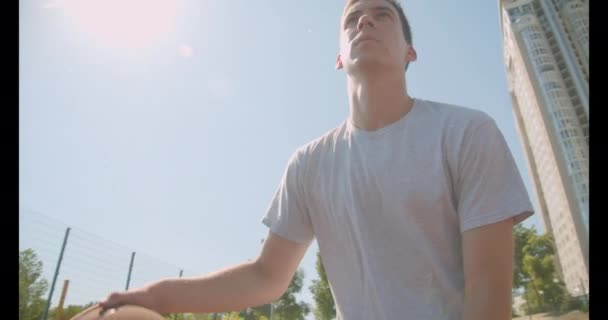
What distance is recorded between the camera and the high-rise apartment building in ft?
164

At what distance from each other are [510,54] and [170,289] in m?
80.0

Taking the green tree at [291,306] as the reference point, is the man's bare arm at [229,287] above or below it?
below

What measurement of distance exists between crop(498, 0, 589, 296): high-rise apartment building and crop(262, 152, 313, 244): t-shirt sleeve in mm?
54243

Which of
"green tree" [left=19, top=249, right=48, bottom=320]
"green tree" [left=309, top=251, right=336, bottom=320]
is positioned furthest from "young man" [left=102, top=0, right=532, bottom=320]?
"green tree" [left=309, top=251, right=336, bottom=320]

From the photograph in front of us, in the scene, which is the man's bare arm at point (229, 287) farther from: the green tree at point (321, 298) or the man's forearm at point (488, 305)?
the green tree at point (321, 298)

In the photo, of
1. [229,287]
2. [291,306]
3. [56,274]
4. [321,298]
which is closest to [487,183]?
[229,287]

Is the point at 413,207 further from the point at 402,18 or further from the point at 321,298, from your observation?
the point at 321,298

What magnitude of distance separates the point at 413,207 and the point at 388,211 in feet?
0.34

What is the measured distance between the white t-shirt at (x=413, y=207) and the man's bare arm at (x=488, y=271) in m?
0.05

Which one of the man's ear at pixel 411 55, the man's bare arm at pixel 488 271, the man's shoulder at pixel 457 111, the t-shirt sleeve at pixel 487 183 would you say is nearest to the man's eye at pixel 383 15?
the man's ear at pixel 411 55

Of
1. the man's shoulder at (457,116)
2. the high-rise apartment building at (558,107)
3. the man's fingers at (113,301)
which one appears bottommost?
the man's fingers at (113,301)

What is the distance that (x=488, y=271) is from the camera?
1348 millimetres

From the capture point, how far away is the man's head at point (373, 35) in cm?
A: 191

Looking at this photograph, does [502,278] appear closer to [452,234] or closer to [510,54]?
[452,234]
